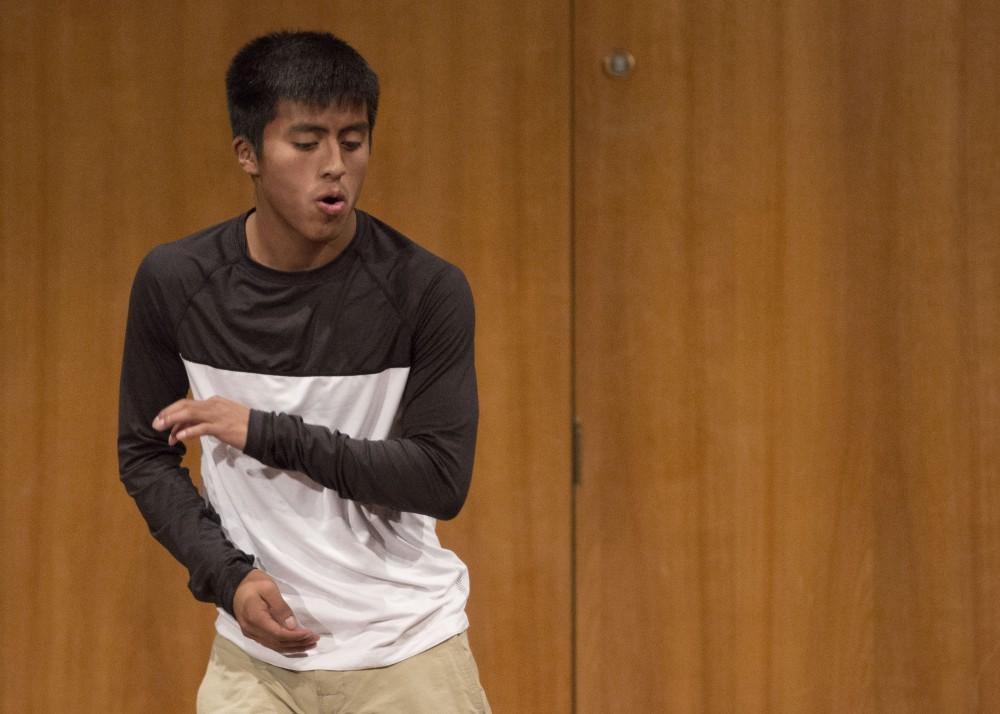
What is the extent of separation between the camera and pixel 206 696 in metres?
1.81

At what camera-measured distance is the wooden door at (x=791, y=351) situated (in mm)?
2760

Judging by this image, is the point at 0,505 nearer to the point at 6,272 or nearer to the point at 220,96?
the point at 6,272

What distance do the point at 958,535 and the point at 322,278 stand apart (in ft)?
5.44

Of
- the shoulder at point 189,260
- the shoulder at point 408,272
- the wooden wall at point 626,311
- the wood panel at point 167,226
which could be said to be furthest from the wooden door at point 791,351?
the shoulder at point 189,260

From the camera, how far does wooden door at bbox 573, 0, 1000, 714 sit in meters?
2.76

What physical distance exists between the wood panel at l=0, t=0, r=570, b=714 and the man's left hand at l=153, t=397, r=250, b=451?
3.76ft

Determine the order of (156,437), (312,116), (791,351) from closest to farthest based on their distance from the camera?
(312,116), (156,437), (791,351)

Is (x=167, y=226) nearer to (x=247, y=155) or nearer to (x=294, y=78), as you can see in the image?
(x=247, y=155)

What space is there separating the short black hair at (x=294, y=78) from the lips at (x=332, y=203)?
12 cm

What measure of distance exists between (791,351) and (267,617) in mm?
1502

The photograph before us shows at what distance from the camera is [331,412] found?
1779 millimetres

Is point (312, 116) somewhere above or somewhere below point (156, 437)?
above

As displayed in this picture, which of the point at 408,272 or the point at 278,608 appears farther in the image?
the point at 408,272

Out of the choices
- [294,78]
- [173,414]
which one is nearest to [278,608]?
[173,414]
